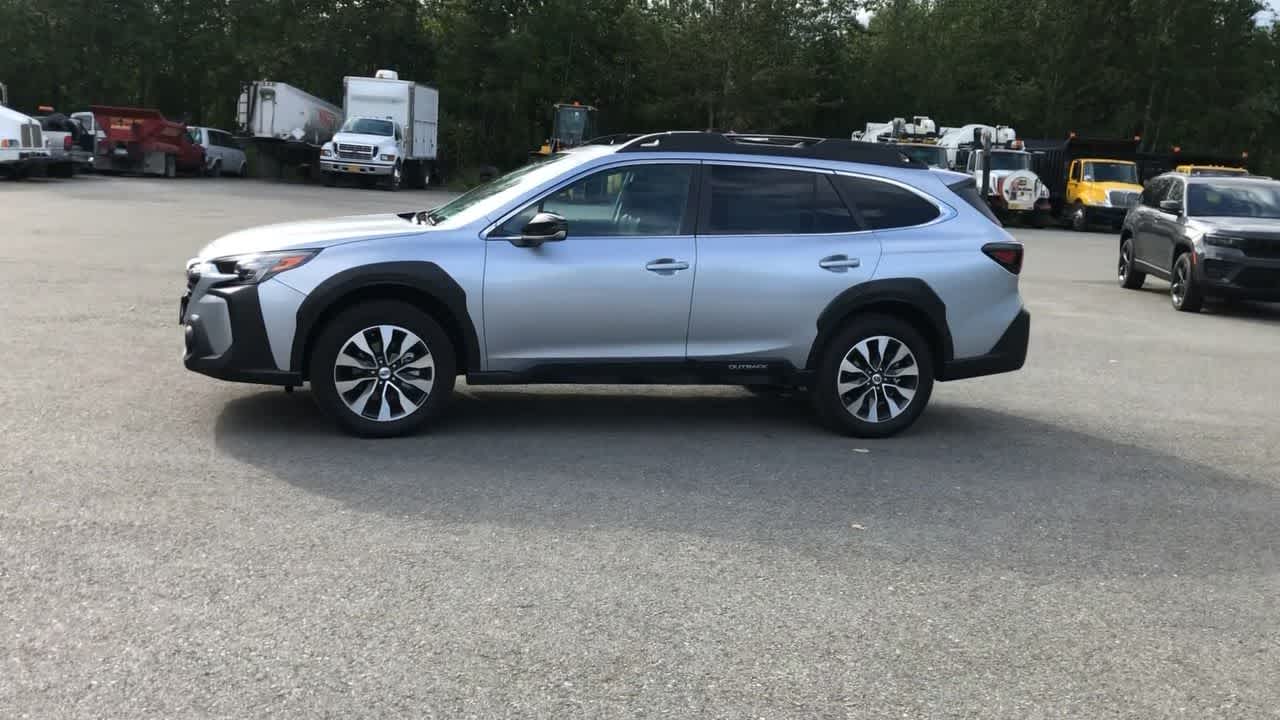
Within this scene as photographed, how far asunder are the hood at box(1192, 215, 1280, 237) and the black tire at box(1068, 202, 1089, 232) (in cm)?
1974

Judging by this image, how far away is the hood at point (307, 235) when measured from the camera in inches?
291

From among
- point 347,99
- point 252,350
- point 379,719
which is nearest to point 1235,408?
point 252,350

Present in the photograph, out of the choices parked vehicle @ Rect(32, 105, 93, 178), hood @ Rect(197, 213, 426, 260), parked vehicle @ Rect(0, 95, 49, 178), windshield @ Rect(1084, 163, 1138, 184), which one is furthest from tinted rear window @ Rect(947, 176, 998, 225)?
parked vehicle @ Rect(32, 105, 93, 178)

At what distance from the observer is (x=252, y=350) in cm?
719

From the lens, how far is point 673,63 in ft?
190

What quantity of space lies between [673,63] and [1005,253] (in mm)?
50970

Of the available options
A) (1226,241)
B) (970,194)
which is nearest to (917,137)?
(1226,241)

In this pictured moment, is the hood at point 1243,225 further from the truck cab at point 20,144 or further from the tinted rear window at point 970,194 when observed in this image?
the truck cab at point 20,144

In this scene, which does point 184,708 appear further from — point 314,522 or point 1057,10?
point 1057,10

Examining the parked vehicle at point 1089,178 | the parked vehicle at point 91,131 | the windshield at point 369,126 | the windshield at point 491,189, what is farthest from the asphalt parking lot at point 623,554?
the windshield at point 369,126

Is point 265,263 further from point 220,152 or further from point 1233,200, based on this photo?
A: point 220,152

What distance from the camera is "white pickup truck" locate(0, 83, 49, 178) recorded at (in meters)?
31.6

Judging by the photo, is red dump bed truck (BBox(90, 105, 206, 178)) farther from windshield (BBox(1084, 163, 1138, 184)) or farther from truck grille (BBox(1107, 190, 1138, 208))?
truck grille (BBox(1107, 190, 1138, 208))

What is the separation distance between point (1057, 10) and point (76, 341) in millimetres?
56083
